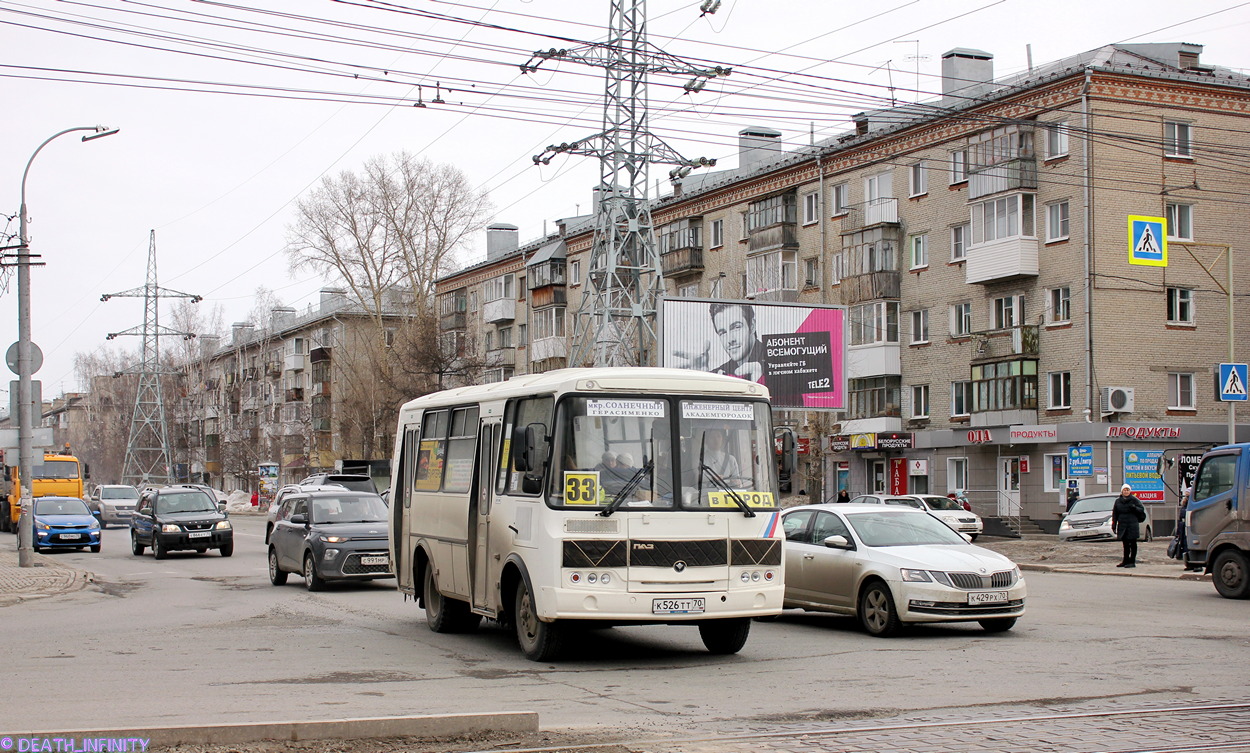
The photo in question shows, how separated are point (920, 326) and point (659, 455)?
3959 cm

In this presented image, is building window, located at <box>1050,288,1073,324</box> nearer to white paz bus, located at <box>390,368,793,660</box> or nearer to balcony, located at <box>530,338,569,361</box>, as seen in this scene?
balcony, located at <box>530,338,569,361</box>

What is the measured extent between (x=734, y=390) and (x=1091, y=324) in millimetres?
32134

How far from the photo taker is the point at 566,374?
484 inches

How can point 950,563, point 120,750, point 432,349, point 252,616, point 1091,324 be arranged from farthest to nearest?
point 432,349 < point 1091,324 < point 252,616 < point 950,563 < point 120,750

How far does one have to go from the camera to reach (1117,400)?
40.5m

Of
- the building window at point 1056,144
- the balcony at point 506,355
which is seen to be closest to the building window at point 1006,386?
the building window at point 1056,144

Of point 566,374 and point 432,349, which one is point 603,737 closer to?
point 566,374

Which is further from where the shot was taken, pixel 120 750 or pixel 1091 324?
pixel 1091 324

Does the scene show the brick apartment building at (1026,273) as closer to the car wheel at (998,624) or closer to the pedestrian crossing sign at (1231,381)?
the pedestrian crossing sign at (1231,381)

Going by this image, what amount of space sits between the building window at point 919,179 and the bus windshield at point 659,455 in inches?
1540

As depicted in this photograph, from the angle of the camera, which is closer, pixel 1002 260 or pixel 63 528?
pixel 63 528

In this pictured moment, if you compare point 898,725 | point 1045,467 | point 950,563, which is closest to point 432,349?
point 1045,467

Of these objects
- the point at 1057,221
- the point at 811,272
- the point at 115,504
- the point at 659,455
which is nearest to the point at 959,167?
the point at 1057,221

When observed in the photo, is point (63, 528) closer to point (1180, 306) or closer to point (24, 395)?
point (24, 395)
